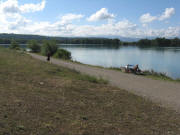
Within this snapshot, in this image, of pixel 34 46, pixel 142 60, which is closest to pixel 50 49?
pixel 34 46

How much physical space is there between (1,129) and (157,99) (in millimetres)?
6153

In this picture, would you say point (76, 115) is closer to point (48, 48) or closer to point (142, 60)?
point (142, 60)

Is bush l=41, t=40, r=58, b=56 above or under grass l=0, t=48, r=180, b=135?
above

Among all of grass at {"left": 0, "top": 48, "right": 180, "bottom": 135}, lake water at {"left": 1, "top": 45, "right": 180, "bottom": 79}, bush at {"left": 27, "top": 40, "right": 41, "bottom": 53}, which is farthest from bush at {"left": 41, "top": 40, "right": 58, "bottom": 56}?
grass at {"left": 0, "top": 48, "right": 180, "bottom": 135}

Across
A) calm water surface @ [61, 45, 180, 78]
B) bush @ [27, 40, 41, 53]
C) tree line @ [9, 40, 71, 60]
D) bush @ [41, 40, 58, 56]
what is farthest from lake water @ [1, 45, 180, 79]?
bush @ [27, 40, 41, 53]

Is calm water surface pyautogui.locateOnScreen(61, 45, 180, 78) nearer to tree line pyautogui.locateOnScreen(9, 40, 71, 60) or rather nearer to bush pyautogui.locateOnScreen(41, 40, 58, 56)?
tree line pyautogui.locateOnScreen(9, 40, 71, 60)

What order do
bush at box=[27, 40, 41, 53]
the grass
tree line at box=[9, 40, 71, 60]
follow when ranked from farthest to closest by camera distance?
bush at box=[27, 40, 41, 53]
tree line at box=[9, 40, 71, 60]
the grass

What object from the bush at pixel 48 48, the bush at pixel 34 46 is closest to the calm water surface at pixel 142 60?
the bush at pixel 48 48

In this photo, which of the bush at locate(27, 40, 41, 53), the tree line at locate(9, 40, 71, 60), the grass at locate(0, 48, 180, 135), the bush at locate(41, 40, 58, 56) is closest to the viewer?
the grass at locate(0, 48, 180, 135)

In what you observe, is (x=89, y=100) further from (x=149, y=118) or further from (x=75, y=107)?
(x=149, y=118)

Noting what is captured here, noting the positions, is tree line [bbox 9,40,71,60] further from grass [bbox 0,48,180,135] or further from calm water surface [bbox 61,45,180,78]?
grass [bbox 0,48,180,135]

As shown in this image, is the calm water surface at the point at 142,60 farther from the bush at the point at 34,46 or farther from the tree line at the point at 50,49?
the bush at the point at 34,46

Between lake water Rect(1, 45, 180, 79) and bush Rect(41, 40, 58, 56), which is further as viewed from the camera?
bush Rect(41, 40, 58, 56)

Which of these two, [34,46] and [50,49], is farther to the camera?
[34,46]
